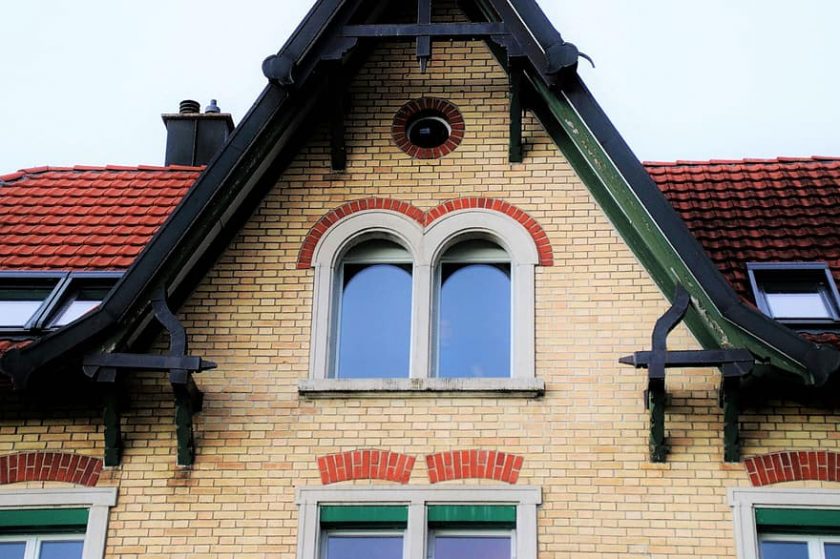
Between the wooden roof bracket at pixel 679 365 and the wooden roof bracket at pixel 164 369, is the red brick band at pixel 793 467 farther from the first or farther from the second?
the wooden roof bracket at pixel 164 369

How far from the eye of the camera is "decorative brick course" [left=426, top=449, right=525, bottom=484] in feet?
42.5

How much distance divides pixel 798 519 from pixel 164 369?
5.21m

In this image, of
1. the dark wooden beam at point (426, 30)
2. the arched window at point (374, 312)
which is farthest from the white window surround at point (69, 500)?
the dark wooden beam at point (426, 30)

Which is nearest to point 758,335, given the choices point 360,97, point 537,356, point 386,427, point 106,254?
point 537,356

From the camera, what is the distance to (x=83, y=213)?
1622cm

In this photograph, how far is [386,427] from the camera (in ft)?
43.5

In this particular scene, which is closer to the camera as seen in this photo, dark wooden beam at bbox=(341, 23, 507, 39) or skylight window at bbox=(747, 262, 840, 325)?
dark wooden beam at bbox=(341, 23, 507, 39)

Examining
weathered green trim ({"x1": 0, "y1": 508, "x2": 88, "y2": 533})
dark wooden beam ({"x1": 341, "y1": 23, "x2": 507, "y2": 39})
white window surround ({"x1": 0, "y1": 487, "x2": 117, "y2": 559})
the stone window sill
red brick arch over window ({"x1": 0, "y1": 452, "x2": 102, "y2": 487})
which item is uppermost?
dark wooden beam ({"x1": 341, "y1": 23, "x2": 507, "y2": 39})

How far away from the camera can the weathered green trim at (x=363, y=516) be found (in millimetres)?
12867

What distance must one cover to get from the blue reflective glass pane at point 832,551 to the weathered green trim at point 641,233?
1423mm

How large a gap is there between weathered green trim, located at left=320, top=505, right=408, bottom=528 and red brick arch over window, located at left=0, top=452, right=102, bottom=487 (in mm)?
1968

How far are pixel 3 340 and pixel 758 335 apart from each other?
649 cm

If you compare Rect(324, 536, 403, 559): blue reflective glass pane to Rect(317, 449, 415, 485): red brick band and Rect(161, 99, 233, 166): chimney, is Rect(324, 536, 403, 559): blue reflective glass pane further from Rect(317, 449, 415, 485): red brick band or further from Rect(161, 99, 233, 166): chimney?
Rect(161, 99, 233, 166): chimney

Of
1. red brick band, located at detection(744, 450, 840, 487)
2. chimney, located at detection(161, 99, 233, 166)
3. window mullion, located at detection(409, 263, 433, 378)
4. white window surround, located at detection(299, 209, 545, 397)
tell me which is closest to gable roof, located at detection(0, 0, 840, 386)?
red brick band, located at detection(744, 450, 840, 487)
